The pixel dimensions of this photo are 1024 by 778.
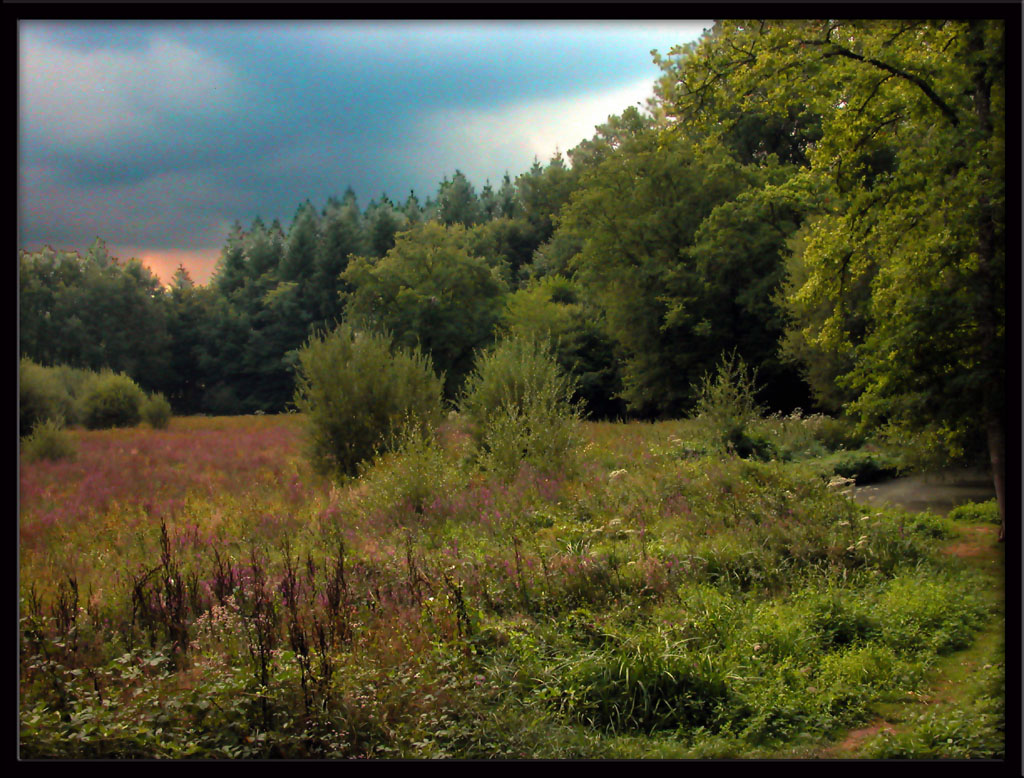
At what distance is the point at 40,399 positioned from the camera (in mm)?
6195

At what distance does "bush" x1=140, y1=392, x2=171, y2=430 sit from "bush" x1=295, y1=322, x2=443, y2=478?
13.6 ft

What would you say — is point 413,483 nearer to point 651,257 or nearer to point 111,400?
point 111,400

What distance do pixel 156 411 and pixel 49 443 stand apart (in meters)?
2.00

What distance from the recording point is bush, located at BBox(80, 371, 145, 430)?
7867mm

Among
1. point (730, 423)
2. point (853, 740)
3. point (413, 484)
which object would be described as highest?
point (730, 423)

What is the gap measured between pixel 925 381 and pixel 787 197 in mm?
16271

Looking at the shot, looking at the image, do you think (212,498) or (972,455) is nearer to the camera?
(972,455)

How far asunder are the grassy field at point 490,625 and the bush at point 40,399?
1.43 ft

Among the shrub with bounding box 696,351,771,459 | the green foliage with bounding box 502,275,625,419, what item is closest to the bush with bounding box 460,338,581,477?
the shrub with bounding box 696,351,771,459

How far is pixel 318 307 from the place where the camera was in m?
11.3

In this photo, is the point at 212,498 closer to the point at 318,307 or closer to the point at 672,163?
the point at 318,307

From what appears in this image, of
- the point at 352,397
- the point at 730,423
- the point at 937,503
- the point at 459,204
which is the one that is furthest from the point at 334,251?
the point at 937,503

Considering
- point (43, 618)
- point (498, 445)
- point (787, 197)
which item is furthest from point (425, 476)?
point (787, 197)

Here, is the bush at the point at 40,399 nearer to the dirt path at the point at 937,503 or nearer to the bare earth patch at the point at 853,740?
the bare earth patch at the point at 853,740
